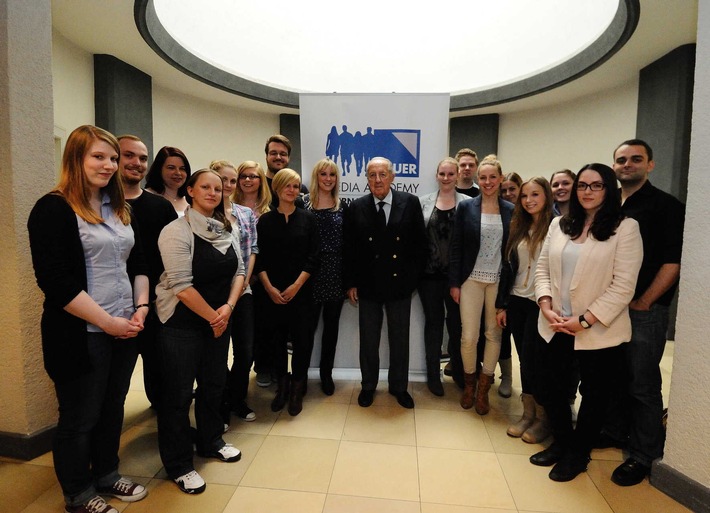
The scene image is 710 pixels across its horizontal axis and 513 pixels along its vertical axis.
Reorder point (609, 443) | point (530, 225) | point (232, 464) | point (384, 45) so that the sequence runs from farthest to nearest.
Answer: point (384, 45), point (530, 225), point (609, 443), point (232, 464)

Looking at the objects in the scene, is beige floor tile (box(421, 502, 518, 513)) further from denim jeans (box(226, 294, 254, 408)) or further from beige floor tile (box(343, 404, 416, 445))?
denim jeans (box(226, 294, 254, 408))

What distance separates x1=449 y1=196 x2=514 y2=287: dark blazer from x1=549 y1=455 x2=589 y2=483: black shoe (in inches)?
48.0

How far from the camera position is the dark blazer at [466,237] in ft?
9.04

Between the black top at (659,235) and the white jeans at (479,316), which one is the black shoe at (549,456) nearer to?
the white jeans at (479,316)

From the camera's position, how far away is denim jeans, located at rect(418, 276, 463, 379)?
3.06 meters

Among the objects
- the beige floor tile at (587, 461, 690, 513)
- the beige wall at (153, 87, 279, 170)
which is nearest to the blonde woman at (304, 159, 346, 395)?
the beige floor tile at (587, 461, 690, 513)

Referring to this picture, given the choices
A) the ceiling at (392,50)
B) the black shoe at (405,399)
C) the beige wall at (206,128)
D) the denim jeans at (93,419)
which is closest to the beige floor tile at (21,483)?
the denim jeans at (93,419)

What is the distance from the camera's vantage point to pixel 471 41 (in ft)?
22.5

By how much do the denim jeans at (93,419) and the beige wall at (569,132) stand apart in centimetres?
674

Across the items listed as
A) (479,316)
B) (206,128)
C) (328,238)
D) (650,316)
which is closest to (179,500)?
(328,238)

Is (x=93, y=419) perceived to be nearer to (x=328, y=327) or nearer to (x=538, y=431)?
(x=328, y=327)

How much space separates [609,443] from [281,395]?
7.19 ft

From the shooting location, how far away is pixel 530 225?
2605 millimetres

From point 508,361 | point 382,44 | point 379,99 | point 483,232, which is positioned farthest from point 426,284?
point 382,44
